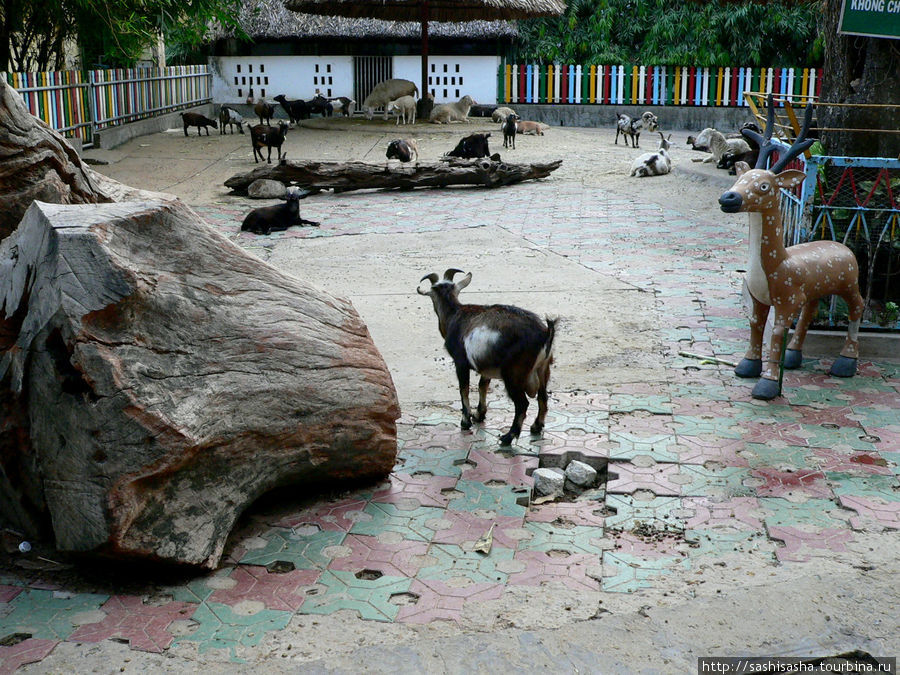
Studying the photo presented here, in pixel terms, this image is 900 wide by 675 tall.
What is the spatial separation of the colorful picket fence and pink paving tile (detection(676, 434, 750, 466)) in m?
20.4

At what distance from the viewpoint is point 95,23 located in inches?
591

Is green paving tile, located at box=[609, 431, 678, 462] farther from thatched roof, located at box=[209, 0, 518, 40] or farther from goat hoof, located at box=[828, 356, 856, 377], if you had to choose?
thatched roof, located at box=[209, 0, 518, 40]

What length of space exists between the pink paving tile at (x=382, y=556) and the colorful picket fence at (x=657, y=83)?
854 inches

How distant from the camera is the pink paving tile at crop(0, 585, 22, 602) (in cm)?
350

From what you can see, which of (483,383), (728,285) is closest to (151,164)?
(728,285)

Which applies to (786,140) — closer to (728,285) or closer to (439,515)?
(728,285)

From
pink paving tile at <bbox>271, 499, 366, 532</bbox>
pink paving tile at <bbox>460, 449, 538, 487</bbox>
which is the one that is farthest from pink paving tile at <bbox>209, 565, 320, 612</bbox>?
pink paving tile at <bbox>460, 449, 538, 487</bbox>

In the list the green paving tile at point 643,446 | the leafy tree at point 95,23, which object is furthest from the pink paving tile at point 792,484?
the leafy tree at point 95,23

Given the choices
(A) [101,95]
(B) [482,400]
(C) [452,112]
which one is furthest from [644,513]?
(C) [452,112]

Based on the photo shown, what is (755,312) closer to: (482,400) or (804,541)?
(482,400)

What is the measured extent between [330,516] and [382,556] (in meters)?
0.46

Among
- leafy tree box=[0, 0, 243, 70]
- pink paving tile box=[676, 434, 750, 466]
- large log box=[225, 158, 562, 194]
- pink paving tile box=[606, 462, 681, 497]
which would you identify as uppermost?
leafy tree box=[0, 0, 243, 70]

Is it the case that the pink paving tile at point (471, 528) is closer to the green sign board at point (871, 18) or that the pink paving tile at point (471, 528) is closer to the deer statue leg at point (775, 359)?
the deer statue leg at point (775, 359)

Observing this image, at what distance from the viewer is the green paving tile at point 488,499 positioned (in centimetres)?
420
